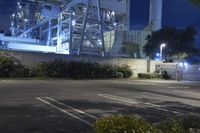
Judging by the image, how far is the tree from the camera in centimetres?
7312

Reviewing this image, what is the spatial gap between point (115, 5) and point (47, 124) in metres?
69.4

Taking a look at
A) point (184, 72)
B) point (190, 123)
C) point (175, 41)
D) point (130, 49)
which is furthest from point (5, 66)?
point (130, 49)

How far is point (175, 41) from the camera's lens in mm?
73750

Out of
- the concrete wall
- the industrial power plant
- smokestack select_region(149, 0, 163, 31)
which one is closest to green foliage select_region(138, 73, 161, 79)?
the concrete wall

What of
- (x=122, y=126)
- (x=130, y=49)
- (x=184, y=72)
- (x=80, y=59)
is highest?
(x=130, y=49)

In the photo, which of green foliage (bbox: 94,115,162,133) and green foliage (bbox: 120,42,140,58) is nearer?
green foliage (bbox: 94,115,162,133)

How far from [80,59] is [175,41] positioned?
3891 centimetres

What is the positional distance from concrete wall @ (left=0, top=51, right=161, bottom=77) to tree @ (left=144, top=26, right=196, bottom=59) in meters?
28.2

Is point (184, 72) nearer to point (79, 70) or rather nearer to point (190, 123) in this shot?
point (79, 70)

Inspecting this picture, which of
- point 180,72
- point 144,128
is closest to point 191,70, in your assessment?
point 180,72

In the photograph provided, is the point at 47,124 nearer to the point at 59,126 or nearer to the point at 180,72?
the point at 59,126

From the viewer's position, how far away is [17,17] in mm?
105250

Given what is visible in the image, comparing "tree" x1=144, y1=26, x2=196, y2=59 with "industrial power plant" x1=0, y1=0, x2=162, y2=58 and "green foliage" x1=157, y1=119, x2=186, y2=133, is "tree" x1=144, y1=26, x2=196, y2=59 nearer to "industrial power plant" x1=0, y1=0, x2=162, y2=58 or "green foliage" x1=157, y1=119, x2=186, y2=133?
"industrial power plant" x1=0, y1=0, x2=162, y2=58

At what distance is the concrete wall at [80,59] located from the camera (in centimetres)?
3528
